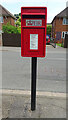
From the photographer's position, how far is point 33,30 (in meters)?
2.21

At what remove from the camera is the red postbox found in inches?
85.4

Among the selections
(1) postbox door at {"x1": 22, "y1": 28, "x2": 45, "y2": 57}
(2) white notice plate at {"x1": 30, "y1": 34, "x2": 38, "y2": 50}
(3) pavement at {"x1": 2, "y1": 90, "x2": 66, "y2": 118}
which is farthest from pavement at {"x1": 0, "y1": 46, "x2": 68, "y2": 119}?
(2) white notice plate at {"x1": 30, "y1": 34, "x2": 38, "y2": 50}

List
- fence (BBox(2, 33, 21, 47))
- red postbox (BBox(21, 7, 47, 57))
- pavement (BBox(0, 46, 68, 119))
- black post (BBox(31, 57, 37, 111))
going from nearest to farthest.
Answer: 1. red postbox (BBox(21, 7, 47, 57))
2. black post (BBox(31, 57, 37, 111))
3. pavement (BBox(0, 46, 68, 119))
4. fence (BBox(2, 33, 21, 47))

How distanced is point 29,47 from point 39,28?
401 millimetres

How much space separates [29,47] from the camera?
2.29 metres

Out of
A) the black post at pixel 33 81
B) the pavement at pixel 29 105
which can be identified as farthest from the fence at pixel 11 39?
the black post at pixel 33 81

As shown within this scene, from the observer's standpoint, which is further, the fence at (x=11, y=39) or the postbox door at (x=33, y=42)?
the fence at (x=11, y=39)

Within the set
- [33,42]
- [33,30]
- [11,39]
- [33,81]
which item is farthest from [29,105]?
[11,39]

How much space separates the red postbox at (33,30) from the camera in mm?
2170

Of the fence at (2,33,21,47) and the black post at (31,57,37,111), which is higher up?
Result: the fence at (2,33,21,47)

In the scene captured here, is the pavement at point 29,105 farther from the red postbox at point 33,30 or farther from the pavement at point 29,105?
the red postbox at point 33,30

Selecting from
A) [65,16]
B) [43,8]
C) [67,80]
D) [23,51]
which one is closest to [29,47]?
[23,51]

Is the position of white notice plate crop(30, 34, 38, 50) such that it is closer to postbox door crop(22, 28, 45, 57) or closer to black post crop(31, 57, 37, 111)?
postbox door crop(22, 28, 45, 57)

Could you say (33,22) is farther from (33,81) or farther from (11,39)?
(11,39)
